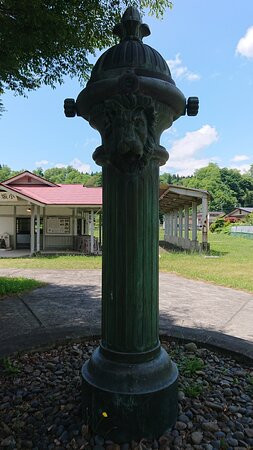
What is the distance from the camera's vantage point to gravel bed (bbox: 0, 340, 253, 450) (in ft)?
5.90

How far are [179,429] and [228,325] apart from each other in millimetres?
3204

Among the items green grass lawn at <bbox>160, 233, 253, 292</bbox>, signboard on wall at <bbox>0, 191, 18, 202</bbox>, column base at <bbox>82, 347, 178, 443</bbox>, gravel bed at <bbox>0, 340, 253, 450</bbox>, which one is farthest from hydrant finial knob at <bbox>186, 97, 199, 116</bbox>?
signboard on wall at <bbox>0, 191, 18, 202</bbox>

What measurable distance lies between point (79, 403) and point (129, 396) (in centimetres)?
48

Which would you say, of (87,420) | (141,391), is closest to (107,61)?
(141,391)

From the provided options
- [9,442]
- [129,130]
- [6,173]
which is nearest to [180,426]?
[9,442]

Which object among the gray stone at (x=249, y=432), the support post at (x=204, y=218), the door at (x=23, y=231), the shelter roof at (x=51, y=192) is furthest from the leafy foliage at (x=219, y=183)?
the gray stone at (x=249, y=432)

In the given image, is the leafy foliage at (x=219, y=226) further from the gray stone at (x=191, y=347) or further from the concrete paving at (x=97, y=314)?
the gray stone at (x=191, y=347)

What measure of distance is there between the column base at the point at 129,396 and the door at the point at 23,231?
18.5m

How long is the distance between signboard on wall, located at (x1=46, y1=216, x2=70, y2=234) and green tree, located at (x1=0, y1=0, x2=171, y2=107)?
1299 cm

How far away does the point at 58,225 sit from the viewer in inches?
741

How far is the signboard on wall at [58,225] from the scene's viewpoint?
1872 centimetres

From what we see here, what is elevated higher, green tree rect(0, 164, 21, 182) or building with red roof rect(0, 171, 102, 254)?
green tree rect(0, 164, 21, 182)

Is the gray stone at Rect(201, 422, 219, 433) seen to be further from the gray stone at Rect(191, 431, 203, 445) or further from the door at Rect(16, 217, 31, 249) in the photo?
the door at Rect(16, 217, 31, 249)

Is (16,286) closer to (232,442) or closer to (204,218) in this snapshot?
(232,442)
